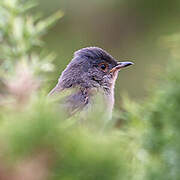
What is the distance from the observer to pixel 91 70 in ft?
20.6

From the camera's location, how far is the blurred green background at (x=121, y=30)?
866 centimetres

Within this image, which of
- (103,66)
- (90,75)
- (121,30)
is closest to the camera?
(90,75)

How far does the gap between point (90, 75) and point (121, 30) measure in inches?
137

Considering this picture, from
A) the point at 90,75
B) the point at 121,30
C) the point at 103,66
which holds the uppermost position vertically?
the point at 121,30

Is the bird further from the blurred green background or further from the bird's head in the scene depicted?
the blurred green background

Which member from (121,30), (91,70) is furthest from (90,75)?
(121,30)

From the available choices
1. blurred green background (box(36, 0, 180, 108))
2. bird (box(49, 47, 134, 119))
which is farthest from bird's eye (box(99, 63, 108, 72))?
blurred green background (box(36, 0, 180, 108))

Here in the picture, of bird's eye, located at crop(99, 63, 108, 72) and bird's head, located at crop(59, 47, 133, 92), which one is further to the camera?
bird's eye, located at crop(99, 63, 108, 72)

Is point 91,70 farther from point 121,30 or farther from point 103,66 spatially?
point 121,30

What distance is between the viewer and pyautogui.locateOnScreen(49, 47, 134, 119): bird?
5879mm

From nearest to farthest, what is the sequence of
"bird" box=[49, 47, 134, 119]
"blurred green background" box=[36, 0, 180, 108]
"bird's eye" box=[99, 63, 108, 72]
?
1. "bird" box=[49, 47, 134, 119]
2. "bird's eye" box=[99, 63, 108, 72]
3. "blurred green background" box=[36, 0, 180, 108]

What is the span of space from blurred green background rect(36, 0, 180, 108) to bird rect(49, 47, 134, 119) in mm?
2039

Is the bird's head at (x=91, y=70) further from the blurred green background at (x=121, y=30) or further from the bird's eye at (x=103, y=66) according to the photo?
the blurred green background at (x=121, y=30)

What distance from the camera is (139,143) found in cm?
349
